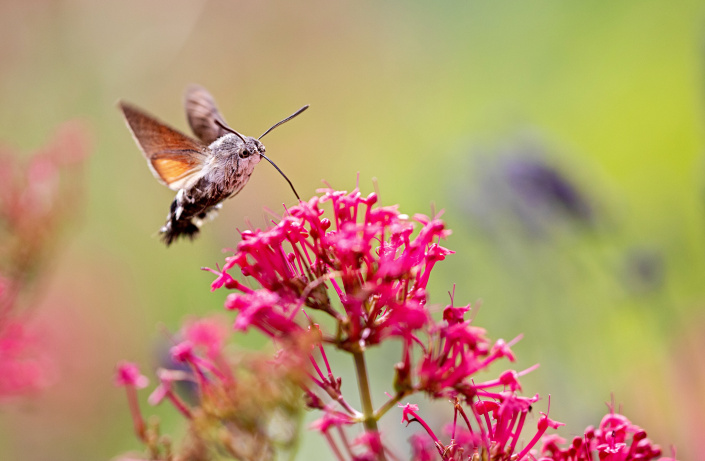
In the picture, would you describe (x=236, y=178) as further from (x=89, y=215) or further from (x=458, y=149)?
(x=89, y=215)

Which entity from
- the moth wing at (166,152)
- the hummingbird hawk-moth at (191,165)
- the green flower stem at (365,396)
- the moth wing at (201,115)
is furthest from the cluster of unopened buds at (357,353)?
the moth wing at (201,115)

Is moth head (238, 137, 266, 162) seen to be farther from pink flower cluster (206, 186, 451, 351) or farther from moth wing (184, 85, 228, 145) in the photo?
pink flower cluster (206, 186, 451, 351)

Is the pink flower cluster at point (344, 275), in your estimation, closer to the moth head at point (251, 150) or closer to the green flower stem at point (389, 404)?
the green flower stem at point (389, 404)

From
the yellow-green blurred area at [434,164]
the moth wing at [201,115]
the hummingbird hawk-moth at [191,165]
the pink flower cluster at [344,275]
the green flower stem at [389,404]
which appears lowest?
the green flower stem at [389,404]

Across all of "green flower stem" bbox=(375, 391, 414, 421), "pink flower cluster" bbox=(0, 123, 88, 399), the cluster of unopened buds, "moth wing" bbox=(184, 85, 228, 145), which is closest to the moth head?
"moth wing" bbox=(184, 85, 228, 145)

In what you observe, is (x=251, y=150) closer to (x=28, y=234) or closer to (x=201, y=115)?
(x=201, y=115)

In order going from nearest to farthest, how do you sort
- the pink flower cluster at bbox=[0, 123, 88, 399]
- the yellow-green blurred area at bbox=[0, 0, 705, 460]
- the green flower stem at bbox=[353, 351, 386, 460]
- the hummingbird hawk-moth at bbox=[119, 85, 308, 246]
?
the green flower stem at bbox=[353, 351, 386, 460], the hummingbird hawk-moth at bbox=[119, 85, 308, 246], the pink flower cluster at bbox=[0, 123, 88, 399], the yellow-green blurred area at bbox=[0, 0, 705, 460]
